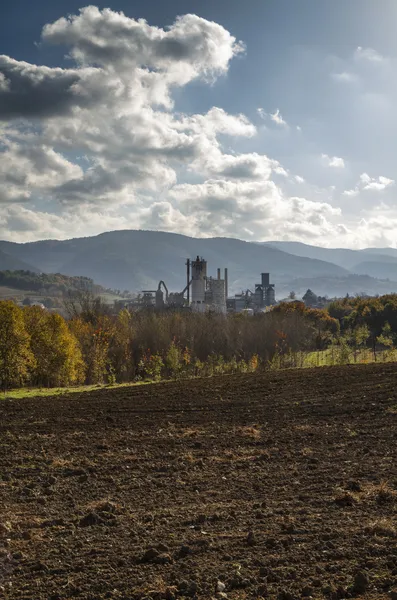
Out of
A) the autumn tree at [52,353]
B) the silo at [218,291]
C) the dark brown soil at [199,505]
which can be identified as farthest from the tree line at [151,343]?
the silo at [218,291]

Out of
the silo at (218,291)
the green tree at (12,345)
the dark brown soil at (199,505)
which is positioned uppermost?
the silo at (218,291)

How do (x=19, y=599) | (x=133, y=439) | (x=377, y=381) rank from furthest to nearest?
(x=377, y=381), (x=133, y=439), (x=19, y=599)

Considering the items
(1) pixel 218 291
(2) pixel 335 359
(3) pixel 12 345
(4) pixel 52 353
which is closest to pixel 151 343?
(4) pixel 52 353

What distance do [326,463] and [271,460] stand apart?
138cm

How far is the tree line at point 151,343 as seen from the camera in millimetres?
41406

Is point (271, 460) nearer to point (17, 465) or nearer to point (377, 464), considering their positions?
point (377, 464)

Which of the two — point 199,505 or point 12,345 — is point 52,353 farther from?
point 199,505

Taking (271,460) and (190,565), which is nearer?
(190,565)

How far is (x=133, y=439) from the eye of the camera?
18.4 m

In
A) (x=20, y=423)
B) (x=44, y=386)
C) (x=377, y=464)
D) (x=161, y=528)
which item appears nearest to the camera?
(x=161, y=528)

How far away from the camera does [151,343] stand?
187ft

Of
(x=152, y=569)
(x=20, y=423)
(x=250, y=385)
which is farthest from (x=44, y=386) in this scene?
(x=152, y=569)

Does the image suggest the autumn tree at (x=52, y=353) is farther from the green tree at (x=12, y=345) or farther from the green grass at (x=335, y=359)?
the green grass at (x=335, y=359)

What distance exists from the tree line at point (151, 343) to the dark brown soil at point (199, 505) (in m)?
18.1
